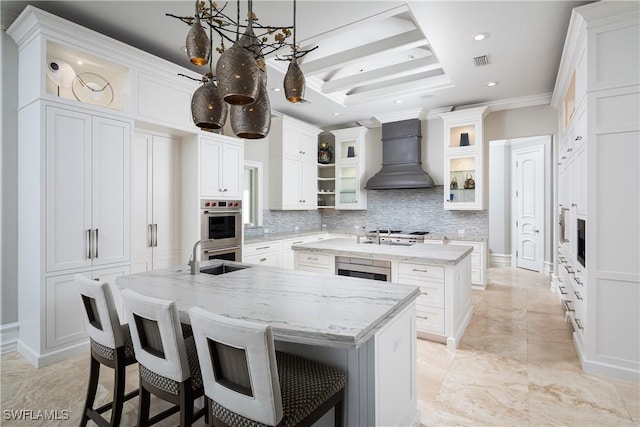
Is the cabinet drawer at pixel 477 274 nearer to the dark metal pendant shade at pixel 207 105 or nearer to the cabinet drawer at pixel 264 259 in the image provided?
the cabinet drawer at pixel 264 259

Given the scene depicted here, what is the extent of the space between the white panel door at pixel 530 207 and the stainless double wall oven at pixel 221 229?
5999 millimetres

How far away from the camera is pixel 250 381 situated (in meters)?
1.20

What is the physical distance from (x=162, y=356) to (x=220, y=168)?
119 inches

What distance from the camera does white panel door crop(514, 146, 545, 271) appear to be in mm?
6871

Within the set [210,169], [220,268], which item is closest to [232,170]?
[210,169]

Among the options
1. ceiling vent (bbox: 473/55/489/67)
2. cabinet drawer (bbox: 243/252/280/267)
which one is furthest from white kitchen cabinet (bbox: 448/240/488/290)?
cabinet drawer (bbox: 243/252/280/267)

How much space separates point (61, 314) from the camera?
9.45 feet

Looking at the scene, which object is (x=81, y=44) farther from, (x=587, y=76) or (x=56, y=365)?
(x=587, y=76)

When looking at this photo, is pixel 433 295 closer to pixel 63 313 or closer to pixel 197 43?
pixel 197 43

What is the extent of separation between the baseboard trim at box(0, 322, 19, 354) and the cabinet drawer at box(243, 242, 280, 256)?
95.9 inches

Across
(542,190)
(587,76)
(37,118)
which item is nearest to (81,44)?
(37,118)

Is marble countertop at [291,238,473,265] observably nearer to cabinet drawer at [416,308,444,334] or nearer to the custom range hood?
cabinet drawer at [416,308,444,334]

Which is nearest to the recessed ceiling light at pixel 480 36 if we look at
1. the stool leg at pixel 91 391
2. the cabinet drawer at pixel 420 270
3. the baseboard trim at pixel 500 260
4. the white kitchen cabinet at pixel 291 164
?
the cabinet drawer at pixel 420 270

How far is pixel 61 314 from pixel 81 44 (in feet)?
7.59
